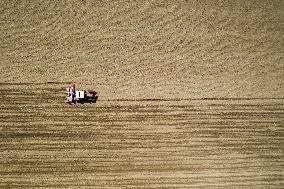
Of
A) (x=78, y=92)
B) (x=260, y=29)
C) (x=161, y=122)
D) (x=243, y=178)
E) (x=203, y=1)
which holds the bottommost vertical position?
(x=243, y=178)

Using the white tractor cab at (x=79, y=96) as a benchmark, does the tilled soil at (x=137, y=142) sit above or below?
below

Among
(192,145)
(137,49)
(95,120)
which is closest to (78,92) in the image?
(95,120)

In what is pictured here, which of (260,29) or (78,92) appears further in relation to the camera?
(260,29)

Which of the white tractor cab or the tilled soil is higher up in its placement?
the white tractor cab

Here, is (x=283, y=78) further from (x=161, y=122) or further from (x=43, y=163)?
(x=43, y=163)
